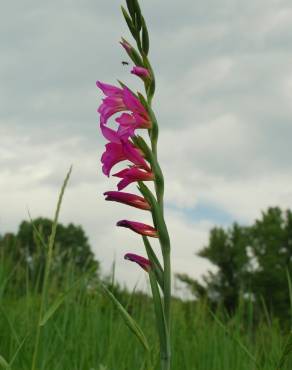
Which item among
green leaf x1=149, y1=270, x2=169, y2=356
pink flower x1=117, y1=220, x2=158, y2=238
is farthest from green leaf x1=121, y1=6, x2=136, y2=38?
green leaf x1=149, y1=270, x2=169, y2=356

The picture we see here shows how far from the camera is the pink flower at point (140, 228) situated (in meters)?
1.99

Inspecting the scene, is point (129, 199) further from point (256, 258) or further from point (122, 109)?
point (256, 258)

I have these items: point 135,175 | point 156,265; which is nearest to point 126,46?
point 135,175

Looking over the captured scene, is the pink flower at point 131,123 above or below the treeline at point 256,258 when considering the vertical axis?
below

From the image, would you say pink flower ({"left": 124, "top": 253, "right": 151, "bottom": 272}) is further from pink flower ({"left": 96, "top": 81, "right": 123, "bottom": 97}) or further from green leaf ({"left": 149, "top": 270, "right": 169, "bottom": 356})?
pink flower ({"left": 96, "top": 81, "right": 123, "bottom": 97})

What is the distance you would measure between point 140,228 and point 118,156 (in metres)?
0.25

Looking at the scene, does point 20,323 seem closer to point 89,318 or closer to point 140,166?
point 89,318

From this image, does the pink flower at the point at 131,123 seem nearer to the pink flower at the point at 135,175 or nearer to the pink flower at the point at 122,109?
the pink flower at the point at 122,109

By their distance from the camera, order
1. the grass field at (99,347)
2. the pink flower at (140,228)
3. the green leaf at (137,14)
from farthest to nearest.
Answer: the grass field at (99,347), the green leaf at (137,14), the pink flower at (140,228)

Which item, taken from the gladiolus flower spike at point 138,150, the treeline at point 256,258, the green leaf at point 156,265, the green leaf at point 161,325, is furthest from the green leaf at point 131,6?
the treeline at point 256,258

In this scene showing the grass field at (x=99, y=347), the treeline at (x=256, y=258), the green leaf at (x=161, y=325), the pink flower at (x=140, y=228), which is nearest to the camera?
the green leaf at (x=161, y=325)

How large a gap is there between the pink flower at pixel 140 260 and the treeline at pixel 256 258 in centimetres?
2266

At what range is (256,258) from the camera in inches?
1117

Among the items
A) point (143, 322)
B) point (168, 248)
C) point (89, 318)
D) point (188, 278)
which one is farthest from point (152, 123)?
point (188, 278)
